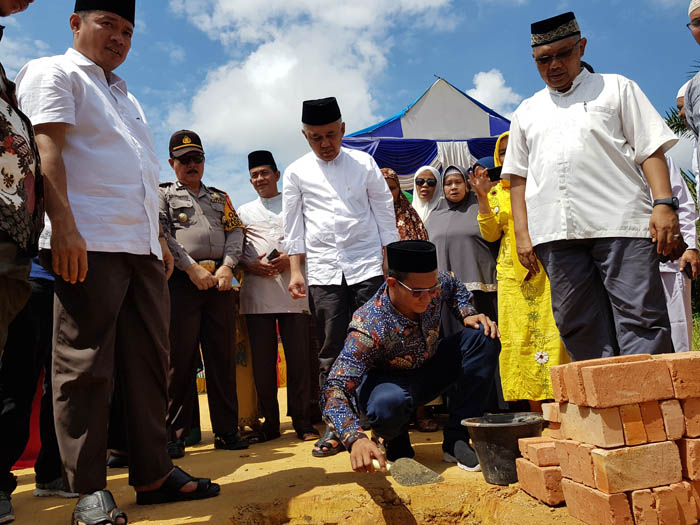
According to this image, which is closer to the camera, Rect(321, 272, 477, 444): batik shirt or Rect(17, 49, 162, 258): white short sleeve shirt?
Rect(17, 49, 162, 258): white short sleeve shirt

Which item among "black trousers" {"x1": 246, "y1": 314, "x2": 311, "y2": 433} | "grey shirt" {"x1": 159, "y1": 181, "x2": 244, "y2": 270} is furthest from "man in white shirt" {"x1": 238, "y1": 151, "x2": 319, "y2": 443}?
"grey shirt" {"x1": 159, "y1": 181, "x2": 244, "y2": 270}

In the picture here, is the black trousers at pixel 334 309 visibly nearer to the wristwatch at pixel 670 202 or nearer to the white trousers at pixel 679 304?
the wristwatch at pixel 670 202

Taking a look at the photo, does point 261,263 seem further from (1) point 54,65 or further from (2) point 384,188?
(1) point 54,65

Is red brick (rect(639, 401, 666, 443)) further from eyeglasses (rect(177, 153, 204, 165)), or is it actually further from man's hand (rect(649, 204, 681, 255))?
eyeglasses (rect(177, 153, 204, 165))

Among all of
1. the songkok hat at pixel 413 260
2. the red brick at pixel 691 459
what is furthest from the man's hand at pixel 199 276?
the red brick at pixel 691 459

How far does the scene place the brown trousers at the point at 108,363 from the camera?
2158mm

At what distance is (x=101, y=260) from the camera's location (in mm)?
2252

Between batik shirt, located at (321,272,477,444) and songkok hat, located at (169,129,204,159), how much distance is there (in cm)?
187

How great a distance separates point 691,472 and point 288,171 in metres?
2.73

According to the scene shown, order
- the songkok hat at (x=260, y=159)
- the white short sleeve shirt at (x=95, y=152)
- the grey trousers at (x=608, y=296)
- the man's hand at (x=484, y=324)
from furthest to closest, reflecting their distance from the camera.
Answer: the songkok hat at (x=260, y=159) → the man's hand at (x=484, y=324) → the grey trousers at (x=608, y=296) → the white short sleeve shirt at (x=95, y=152)

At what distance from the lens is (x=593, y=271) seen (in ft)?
8.97

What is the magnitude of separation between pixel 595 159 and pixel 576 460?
4.43 feet

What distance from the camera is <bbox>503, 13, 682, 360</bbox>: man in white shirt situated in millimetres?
2564

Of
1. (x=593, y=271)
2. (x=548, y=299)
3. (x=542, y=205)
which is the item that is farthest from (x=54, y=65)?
(x=548, y=299)
